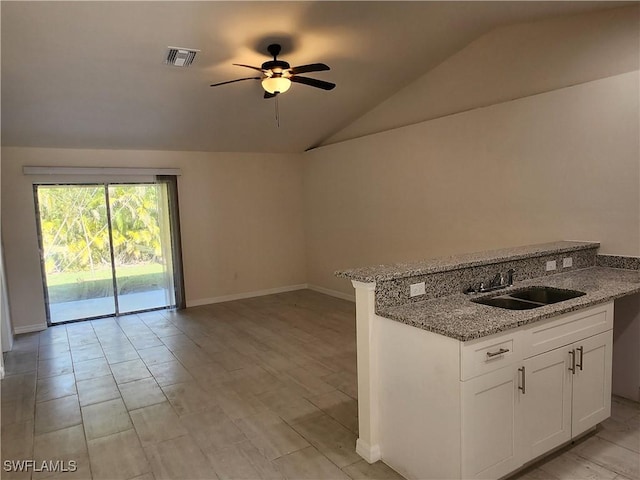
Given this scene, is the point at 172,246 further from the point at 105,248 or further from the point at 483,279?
the point at 483,279

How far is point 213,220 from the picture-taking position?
259 inches

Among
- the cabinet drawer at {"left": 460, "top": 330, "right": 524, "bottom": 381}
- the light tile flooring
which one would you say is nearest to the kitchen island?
the cabinet drawer at {"left": 460, "top": 330, "right": 524, "bottom": 381}

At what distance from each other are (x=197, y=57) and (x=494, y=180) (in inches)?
121

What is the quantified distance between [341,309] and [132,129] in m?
3.60

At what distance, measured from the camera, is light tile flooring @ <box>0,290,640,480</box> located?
2.46 meters

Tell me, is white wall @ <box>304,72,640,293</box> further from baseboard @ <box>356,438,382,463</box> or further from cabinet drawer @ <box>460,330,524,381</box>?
baseboard @ <box>356,438,382,463</box>

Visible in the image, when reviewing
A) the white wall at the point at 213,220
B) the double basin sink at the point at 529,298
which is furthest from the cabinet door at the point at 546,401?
the white wall at the point at 213,220

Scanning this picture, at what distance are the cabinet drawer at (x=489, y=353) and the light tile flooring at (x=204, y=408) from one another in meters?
0.76

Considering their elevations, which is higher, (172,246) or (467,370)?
(172,246)

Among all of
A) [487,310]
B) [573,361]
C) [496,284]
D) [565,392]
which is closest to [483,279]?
[496,284]

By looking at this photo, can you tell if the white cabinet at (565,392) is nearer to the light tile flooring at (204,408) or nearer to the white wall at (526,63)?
the light tile flooring at (204,408)

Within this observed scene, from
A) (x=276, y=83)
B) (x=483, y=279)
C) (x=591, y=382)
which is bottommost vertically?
(x=591, y=382)

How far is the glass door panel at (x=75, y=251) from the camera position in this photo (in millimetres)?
5523

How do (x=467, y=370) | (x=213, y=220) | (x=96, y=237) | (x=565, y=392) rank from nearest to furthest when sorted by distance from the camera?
(x=467, y=370) → (x=565, y=392) → (x=96, y=237) → (x=213, y=220)
